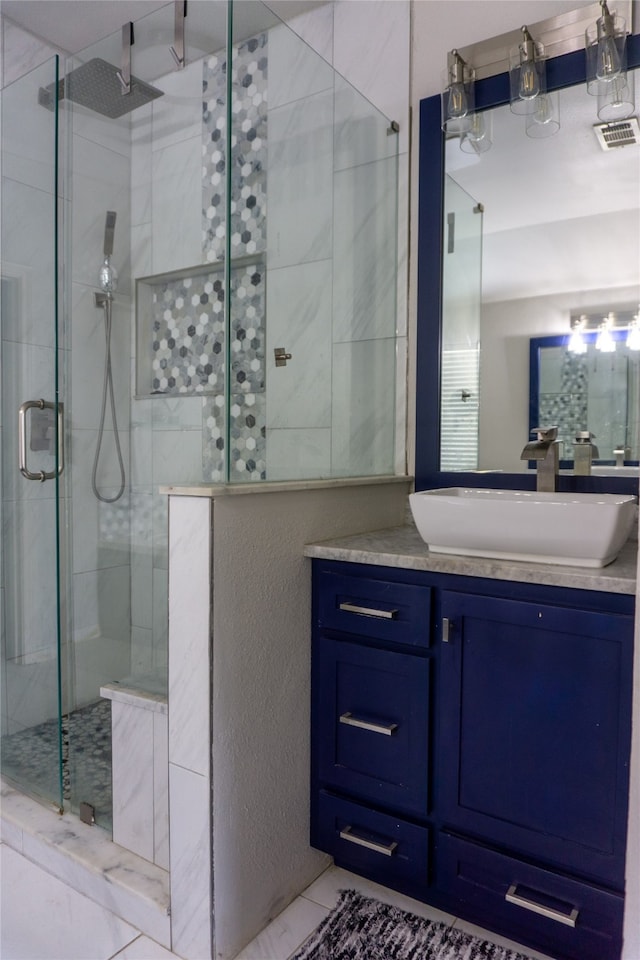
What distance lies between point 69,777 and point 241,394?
49.5 inches

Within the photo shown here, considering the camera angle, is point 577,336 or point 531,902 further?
point 577,336

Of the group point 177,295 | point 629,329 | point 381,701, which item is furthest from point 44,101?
point 381,701

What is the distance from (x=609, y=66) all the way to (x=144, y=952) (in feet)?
8.24

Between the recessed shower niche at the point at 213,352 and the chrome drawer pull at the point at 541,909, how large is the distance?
3.57 feet

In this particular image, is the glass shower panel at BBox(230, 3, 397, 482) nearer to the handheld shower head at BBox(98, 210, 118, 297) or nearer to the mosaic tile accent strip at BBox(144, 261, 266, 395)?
the mosaic tile accent strip at BBox(144, 261, 266, 395)

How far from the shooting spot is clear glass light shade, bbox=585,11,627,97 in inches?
65.6

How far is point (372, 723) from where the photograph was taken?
158cm

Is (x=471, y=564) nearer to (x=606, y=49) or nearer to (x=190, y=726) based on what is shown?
(x=190, y=726)

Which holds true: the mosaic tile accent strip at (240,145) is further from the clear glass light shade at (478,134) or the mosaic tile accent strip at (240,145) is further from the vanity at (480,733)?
the vanity at (480,733)

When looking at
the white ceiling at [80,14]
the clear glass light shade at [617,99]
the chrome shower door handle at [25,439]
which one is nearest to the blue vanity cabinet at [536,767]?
the chrome shower door handle at [25,439]

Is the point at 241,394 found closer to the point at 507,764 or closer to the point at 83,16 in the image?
the point at 507,764

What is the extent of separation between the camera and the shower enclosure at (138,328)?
171 centimetres

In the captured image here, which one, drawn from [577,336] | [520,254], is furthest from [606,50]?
[577,336]

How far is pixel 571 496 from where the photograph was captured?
1.63m
